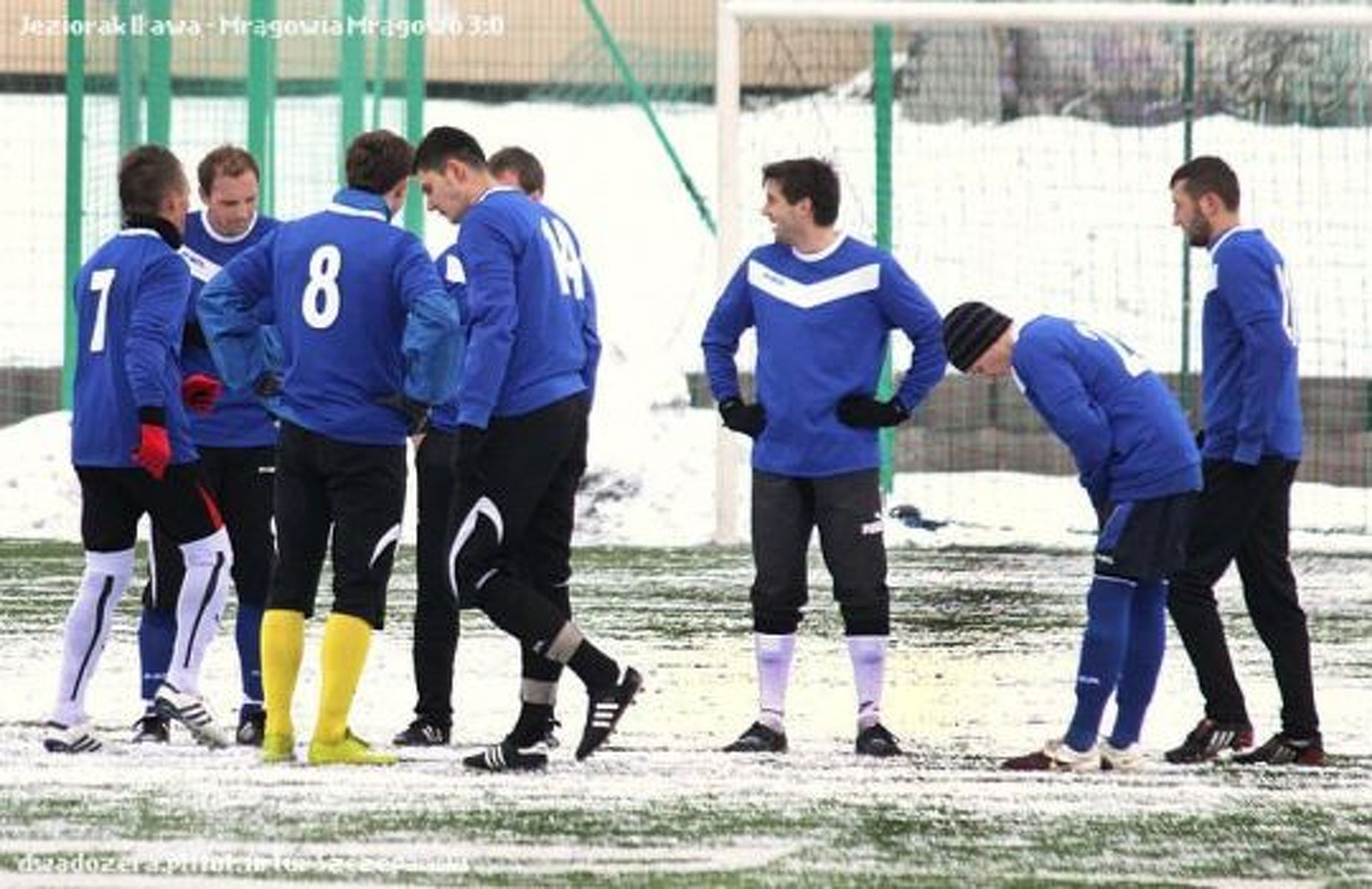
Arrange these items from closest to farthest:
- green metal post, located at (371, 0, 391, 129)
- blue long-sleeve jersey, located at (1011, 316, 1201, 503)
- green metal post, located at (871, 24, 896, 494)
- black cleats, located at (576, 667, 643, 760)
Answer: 1. blue long-sleeve jersey, located at (1011, 316, 1201, 503)
2. black cleats, located at (576, 667, 643, 760)
3. green metal post, located at (871, 24, 896, 494)
4. green metal post, located at (371, 0, 391, 129)

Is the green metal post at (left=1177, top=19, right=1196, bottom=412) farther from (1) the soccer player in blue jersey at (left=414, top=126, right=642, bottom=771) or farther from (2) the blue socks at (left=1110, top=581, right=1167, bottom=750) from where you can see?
(1) the soccer player in blue jersey at (left=414, top=126, right=642, bottom=771)

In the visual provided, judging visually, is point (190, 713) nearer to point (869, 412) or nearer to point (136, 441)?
point (136, 441)

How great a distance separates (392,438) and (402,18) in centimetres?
1242

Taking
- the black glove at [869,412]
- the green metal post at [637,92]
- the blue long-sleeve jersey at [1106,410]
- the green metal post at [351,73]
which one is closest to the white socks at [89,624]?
the black glove at [869,412]

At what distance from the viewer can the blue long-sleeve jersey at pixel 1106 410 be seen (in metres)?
9.84

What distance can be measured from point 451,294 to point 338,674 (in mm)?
1476

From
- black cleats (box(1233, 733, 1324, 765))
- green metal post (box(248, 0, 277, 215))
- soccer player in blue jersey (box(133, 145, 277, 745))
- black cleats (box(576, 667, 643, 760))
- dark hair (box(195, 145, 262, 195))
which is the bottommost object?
black cleats (box(1233, 733, 1324, 765))

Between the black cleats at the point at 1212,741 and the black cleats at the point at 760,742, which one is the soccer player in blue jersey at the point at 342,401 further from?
the black cleats at the point at 1212,741

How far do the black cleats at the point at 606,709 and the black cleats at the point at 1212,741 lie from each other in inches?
66.7

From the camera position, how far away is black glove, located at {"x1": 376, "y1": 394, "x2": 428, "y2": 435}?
9914 mm

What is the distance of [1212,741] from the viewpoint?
1055cm

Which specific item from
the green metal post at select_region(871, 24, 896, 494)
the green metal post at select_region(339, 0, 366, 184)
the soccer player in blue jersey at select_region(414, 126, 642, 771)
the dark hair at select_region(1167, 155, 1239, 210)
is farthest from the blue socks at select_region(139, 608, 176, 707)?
the green metal post at select_region(339, 0, 366, 184)

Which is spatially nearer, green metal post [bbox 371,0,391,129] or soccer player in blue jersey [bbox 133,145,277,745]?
soccer player in blue jersey [bbox 133,145,277,745]

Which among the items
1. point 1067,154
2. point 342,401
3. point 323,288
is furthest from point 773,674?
point 1067,154
